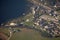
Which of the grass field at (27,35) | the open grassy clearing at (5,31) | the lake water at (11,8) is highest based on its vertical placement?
the lake water at (11,8)

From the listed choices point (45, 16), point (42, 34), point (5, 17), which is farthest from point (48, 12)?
point (5, 17)

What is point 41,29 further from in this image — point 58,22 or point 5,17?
point 5,17

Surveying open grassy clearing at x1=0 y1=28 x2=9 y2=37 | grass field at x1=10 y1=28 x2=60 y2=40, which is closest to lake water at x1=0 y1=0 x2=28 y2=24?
open grassy clearing at x1=0 y1=28 x2=9 y2=37

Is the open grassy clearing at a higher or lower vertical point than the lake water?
lower

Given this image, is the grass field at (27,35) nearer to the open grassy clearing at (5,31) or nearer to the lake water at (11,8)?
the open grassy clearing at (5,31)

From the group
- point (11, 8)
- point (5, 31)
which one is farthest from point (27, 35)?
point (11, 8)

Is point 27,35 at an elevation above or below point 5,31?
below

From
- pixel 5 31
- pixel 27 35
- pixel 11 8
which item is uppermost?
pixel 11 8

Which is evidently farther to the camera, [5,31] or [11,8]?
[11,8]

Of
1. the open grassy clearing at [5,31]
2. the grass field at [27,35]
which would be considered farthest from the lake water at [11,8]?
the grass field at [27,35]

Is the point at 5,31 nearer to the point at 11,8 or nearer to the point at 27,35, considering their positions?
the point at 27,35

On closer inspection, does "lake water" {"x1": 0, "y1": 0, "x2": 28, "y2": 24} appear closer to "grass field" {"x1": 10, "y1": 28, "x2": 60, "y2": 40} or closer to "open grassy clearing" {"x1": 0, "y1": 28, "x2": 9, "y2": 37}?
"open grassy clearing" {"x1": 0, "y1": 28, "x2": 9, "y2": 37}

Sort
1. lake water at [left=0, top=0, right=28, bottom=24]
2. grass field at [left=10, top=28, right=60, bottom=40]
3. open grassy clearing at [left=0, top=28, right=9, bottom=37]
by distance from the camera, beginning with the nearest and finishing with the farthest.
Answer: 1. grass field at [left=10, top=28, right=60, bottom=40]
2. open grassy clearing at [left=0, top=28, right=9, bottom=37]
3. lake water at [left=0, top=0, right=28, bottom=24]
